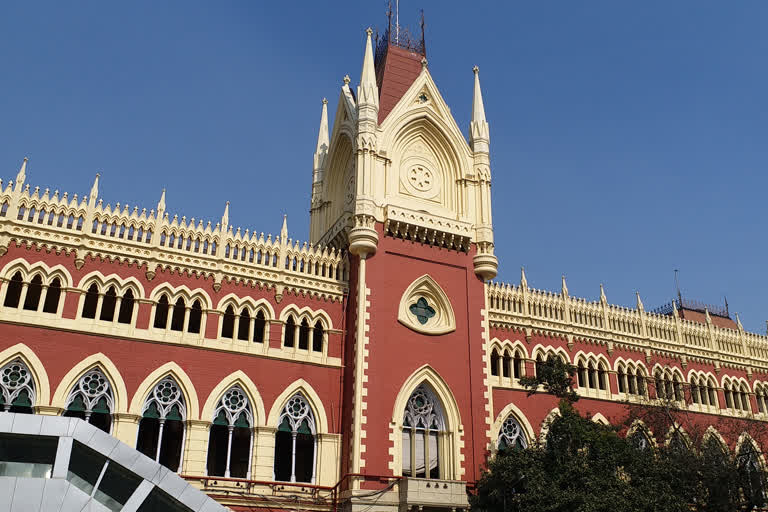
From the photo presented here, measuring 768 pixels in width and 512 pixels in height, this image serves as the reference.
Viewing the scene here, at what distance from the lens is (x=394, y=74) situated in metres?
32.7

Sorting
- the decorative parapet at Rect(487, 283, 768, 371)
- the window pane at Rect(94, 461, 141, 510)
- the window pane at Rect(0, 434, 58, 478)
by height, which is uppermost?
the decorative parapet at Rect(487, 283, 768, 371)

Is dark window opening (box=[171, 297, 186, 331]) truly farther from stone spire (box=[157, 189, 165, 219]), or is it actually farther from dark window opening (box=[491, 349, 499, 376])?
dark window opening (box=[491, 349, 499, 376])

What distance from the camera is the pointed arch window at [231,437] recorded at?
78.5ft

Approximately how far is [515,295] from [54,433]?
63.6ft

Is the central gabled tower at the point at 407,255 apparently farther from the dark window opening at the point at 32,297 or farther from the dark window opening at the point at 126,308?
the dark window opening at the point at 32,297

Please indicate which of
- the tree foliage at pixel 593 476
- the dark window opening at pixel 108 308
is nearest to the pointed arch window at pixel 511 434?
the tree foliage at pixel 593 476

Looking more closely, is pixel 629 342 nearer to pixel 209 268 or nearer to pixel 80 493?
pixel 209 268

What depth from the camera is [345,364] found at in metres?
26.3

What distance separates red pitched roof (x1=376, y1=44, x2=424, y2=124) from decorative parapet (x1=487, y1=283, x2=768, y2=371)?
8.92m

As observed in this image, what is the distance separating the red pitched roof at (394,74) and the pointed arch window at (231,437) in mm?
12904

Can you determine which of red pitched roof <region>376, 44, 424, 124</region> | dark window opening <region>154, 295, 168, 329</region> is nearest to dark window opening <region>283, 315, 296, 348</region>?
dark window opening <region>154, 295, 168, 329</region>

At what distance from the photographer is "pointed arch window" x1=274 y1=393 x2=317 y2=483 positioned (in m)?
24.8

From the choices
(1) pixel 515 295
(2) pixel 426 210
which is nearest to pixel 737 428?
(1) pixel 515 295

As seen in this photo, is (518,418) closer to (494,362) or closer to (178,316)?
(494,362)
